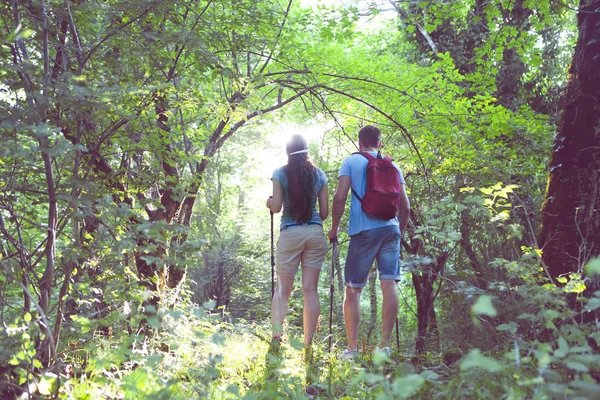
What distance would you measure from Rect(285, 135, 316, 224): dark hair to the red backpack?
399 mm

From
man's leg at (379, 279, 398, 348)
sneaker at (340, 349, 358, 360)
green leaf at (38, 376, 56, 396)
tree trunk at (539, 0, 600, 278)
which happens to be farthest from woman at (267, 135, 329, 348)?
green leaf at (38, 376, 56, 396)

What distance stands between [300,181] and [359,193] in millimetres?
515

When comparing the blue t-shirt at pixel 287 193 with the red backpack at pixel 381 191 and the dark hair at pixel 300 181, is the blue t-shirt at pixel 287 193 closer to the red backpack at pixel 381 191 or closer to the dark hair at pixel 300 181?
the dark hair at pixel 300 181

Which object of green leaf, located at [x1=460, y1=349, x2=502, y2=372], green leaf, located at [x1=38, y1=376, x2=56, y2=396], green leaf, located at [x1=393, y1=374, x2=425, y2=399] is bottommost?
green leaf, located at [x1=38, y1=376, x2=56, y2=396]

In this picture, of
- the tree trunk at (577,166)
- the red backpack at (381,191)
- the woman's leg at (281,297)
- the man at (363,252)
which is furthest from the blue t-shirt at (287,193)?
the tree trunk at (577,166)

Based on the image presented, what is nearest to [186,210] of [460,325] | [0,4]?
[0,4]

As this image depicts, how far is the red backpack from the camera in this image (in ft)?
13.6

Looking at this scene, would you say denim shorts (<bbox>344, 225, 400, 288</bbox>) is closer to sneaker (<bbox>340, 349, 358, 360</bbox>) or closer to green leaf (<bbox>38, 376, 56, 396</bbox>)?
sneaker (<bbox>340, 349, 358, 360</bbox>)

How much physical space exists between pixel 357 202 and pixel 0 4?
283cm

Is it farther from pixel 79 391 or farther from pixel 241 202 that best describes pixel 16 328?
pixel 241 202

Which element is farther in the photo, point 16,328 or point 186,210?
point 186,210

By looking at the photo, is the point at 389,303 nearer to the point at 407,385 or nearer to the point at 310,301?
the point at 310,301

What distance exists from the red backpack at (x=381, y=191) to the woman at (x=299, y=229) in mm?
431

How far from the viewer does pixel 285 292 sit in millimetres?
4398
